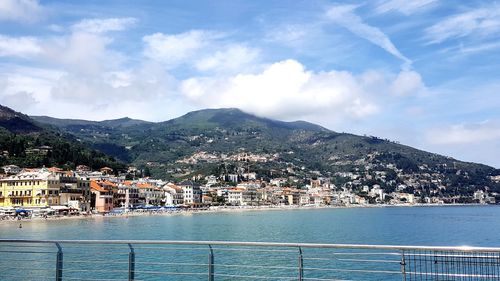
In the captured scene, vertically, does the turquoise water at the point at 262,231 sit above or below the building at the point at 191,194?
below

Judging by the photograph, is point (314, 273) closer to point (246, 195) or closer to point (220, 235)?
point (220, 235)

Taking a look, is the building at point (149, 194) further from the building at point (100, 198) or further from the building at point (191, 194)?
the building at point (100, 198)

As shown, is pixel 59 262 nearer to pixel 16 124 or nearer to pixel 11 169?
pixel 11 169

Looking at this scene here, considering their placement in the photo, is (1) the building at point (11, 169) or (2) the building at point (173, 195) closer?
(1) the building at point (11, 169)

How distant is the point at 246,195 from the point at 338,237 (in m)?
122

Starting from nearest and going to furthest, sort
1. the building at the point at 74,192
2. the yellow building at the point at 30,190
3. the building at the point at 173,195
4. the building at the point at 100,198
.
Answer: the yellow building at the point at 30,190, the building at the point at 74,192, the building at the point at 100,198, the building at the point at 173,195

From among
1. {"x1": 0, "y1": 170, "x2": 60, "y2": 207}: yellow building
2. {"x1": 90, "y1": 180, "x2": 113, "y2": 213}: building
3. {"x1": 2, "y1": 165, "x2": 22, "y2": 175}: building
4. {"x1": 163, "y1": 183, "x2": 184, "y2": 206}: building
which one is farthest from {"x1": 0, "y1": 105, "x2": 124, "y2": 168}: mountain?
{"x1": 0, "y1": 170, "x2": 60, "y2": 207}: yellow building

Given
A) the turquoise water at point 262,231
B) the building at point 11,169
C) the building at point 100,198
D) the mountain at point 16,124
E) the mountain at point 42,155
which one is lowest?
the turquoise water at point 262,231

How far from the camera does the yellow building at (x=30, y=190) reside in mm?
92438

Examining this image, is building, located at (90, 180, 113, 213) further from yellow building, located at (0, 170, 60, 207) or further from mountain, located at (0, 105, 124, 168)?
mountain, located at (0, 105, 124, 168)

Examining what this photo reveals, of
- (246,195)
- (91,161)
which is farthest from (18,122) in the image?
(246,195)

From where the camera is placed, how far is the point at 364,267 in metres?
27.9

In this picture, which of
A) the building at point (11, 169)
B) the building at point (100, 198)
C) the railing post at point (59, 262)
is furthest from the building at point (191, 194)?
the railing post at point (59, 262)

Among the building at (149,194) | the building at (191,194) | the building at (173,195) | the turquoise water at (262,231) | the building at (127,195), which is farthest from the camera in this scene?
the building at (191,194)
